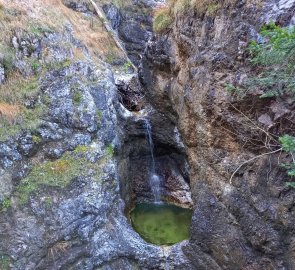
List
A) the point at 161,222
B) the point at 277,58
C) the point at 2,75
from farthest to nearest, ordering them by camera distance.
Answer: the point at 161,222, the point at 2,75, the point at 277,58

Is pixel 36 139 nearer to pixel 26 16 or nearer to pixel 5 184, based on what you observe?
pixel 5 184

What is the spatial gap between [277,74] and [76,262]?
6.97m

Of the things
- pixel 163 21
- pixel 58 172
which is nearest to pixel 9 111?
pixel 58 172

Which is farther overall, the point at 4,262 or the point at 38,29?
the point at 38,29

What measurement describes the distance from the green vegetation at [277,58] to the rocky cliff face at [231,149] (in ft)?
1.81

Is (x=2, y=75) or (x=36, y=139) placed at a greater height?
(x=2, y=75)

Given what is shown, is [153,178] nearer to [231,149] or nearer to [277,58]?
[231,149]

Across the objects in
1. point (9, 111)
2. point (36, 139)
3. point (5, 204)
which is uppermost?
point (9, 111)

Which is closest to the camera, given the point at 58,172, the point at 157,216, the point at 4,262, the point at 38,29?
the point at 4,262

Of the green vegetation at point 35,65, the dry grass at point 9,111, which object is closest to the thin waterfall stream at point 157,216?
the green vegetation at point 35,65

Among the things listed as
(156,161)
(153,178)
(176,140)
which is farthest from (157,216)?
(176,140)

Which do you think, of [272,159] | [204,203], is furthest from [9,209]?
[272,159]

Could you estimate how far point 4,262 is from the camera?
7.78 metres

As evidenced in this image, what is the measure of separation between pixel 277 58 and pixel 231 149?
11.2 ft
